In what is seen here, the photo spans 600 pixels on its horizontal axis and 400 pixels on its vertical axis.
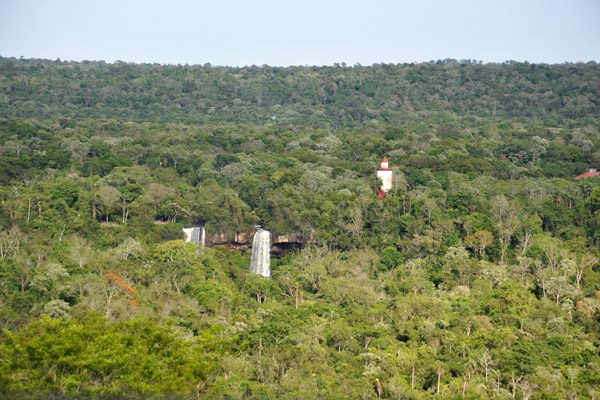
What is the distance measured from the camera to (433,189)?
42.9 m

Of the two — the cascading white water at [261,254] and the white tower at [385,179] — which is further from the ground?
the white tower at [385,179]

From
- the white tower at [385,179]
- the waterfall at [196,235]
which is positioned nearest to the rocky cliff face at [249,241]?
the waterfall at [196,235]

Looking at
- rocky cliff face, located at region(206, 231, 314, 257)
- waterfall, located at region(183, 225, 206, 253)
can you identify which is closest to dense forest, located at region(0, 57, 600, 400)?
rocky cliff face, located at region(206, 231, 314, 257)

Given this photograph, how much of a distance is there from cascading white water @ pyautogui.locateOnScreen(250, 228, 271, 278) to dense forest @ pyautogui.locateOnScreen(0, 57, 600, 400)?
0.48 meters

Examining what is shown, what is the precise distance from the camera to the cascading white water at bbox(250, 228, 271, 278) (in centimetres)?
3822

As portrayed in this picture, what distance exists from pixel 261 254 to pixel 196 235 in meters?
3.80

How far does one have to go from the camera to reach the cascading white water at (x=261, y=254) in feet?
125

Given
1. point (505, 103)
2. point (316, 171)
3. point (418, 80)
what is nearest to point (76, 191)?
point (316, 171)

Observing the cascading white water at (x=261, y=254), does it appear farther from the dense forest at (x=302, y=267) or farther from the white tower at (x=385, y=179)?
the white tower at (x=385, y=179)

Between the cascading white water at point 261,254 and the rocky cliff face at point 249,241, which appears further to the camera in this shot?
the rocky cliff face at point 249,241

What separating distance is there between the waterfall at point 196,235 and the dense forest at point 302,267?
478mm

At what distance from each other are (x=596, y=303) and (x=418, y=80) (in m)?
81.6

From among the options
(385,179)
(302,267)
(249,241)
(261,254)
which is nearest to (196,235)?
(249,241)

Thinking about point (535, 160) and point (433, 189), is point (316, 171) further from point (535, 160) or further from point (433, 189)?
point (535, 160)
